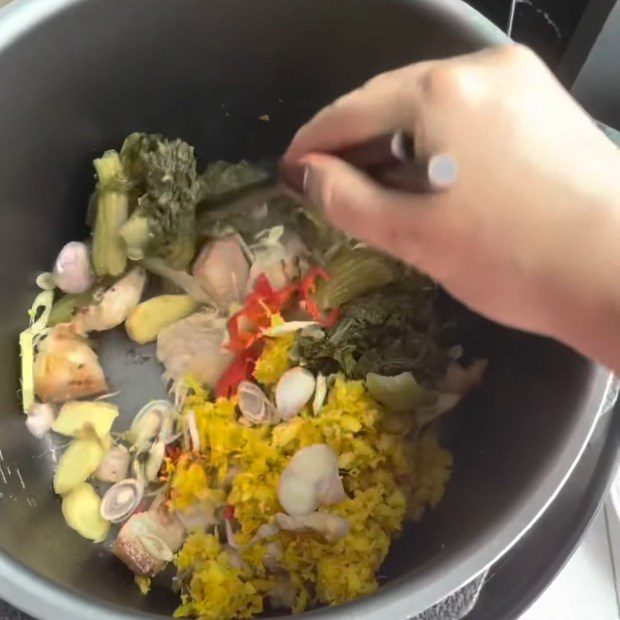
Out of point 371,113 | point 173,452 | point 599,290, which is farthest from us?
point 173,452

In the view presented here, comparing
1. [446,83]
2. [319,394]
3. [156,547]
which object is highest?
[446,83]

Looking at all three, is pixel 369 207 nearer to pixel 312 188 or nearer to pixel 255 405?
pixel 312 188

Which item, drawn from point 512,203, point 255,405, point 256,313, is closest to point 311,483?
point 255,405

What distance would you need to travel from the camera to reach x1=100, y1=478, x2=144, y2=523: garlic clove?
93 cm

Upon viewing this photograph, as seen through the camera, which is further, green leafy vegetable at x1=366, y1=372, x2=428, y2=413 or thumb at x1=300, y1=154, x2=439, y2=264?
green leafy vegetable at x1=366, y1=372, x2=428, y2=413

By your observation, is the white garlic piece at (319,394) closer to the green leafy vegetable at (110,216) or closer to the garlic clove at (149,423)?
the garlic clove at (149,423)

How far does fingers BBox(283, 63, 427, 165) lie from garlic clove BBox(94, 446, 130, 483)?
48 cm

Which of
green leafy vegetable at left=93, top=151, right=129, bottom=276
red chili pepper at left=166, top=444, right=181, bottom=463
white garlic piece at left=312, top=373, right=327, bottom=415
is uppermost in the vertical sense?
green leafy vegetable at left=93, top=151, right=129, bottom=276

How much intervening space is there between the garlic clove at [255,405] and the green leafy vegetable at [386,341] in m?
0.07

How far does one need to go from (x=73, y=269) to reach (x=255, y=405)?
285 mm

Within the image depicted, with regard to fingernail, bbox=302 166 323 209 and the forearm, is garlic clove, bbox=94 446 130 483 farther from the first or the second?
the forearm

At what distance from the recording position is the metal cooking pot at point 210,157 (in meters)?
0.65

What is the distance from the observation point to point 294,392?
917 mm

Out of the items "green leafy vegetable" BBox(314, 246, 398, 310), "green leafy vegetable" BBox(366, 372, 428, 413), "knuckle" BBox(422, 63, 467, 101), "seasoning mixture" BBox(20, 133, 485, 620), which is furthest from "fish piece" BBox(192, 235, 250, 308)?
Result: "knuckle" BBox(422, 63, 467, 101)
